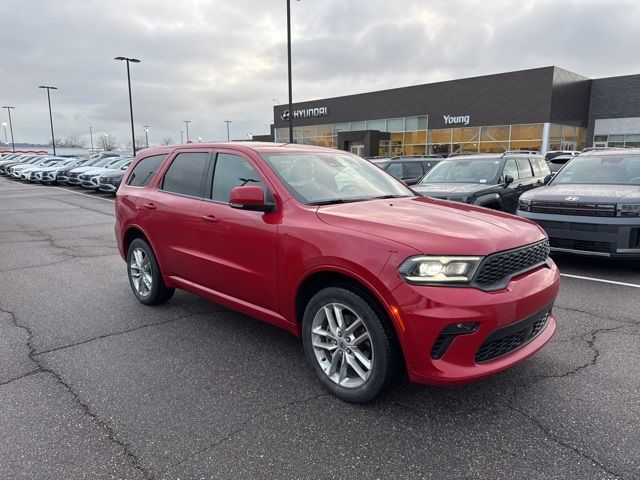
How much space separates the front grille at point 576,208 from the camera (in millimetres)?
6242

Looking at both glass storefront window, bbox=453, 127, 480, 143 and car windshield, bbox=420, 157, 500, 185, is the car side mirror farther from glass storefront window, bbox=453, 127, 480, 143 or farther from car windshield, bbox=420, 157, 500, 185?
glass storefront window, bbox=453, 127, 480, 143

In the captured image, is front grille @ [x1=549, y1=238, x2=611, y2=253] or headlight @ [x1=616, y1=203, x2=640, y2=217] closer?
headlight @ [x1=616, y1=203, x2=640, y2=217]

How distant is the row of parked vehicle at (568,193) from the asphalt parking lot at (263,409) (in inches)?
64.0

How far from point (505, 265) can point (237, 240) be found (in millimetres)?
2071

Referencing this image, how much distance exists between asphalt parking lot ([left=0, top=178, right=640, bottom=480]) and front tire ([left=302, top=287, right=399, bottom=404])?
0.16 m

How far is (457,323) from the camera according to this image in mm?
2691

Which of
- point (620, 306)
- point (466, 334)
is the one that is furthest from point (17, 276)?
point (620, 306)

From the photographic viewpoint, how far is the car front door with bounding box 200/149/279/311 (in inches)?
142

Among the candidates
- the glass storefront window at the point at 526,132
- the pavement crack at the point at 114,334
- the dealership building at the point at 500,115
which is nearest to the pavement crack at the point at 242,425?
the pavement crack at the point at 114,334

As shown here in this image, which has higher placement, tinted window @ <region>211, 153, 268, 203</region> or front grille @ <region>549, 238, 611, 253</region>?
tinted window @ <region>211, 153, 268, 203</region>

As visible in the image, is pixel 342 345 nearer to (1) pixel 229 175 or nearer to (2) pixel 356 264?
(2) pixel 356 264

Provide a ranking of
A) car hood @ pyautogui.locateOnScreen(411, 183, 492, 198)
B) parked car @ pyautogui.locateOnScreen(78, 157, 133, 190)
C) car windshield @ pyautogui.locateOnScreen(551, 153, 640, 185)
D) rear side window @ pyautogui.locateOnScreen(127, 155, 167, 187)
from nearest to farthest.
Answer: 1. rear side window @ pyautogui.locateOnScreen(127, 155, 167, 187)
2. car windshield @ pyautogui.locateOnScreen(551, 153, 640, 185)
3. car hood @ pyautogui.locateOnScreen(411, 183, 492, 198)
4. parked car @ pyautogui.locateOnScreen(78, 157, 133, 190)

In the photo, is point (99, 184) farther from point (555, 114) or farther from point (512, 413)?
point (555, 114)

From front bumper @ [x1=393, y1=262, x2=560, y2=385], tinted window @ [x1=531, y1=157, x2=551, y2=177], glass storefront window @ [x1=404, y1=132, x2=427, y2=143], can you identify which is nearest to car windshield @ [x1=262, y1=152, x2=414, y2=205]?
front bumper @ [x1=393, y1=262, x2=560, y2=385]
